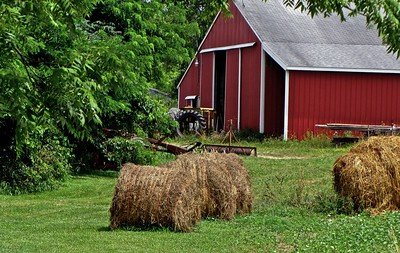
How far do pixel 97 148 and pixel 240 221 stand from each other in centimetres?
967

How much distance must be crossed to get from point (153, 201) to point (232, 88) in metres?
24.2

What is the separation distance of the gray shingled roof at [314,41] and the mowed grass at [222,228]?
542 inches

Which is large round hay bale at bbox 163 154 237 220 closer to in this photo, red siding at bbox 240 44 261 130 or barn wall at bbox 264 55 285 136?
barn wall at bbox 264 55 285 136

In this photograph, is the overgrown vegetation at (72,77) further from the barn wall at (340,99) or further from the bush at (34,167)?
the barn wall at (340,99)

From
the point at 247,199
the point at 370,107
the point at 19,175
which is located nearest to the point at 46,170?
the point at 19,175

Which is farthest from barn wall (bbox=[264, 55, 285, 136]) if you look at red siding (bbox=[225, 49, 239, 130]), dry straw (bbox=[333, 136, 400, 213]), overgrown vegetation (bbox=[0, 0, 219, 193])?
dry straw (bbox=[333, 136, 400, 213])

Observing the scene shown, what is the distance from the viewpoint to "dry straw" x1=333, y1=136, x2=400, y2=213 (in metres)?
13.0

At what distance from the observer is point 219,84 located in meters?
37.6

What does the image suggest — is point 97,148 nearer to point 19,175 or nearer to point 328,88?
point 19,175

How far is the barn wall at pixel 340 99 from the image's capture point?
30906 millimetres

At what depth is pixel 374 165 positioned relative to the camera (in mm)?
13070

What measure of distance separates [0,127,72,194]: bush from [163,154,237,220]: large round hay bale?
6.42 metres

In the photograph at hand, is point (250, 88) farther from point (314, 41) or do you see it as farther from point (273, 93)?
point (314, 41)

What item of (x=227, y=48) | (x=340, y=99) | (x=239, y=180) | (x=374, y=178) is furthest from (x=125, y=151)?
(x=227, y=48)
